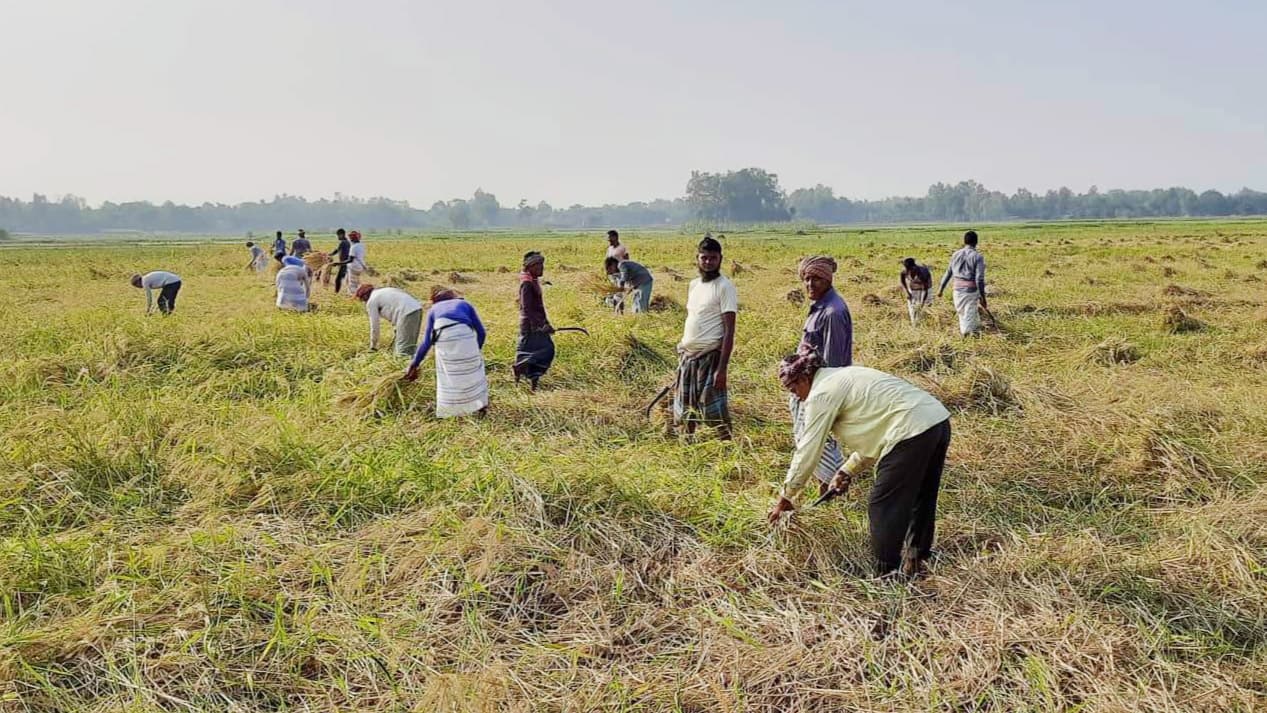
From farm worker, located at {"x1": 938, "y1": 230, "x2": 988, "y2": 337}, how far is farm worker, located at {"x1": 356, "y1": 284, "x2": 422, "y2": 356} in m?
5.59

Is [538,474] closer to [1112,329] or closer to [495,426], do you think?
[495,426]

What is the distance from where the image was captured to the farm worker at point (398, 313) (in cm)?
647

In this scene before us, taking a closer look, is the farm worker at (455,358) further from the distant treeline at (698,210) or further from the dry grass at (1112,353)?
the distant treeline at (698,210)

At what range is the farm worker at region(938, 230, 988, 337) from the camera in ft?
27.4

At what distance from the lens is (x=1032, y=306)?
11.0 metres

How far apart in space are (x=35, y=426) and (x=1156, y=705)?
5757 millimetres

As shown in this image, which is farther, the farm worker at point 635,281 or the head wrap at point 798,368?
the farm worker at point 635,281

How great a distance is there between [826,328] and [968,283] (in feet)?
17.2

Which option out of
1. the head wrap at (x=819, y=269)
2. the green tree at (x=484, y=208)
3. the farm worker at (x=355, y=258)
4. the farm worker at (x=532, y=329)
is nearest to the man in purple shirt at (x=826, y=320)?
the head wrap at (x=819, y=269)

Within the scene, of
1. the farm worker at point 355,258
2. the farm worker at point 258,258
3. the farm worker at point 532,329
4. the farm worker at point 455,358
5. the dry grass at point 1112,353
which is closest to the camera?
the farm worker at point 455,358

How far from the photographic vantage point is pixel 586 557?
11.0ft

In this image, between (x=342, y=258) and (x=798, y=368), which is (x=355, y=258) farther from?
(x=798, y=368)

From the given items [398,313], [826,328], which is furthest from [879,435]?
[398,313]

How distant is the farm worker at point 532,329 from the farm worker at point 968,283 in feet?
15.2
